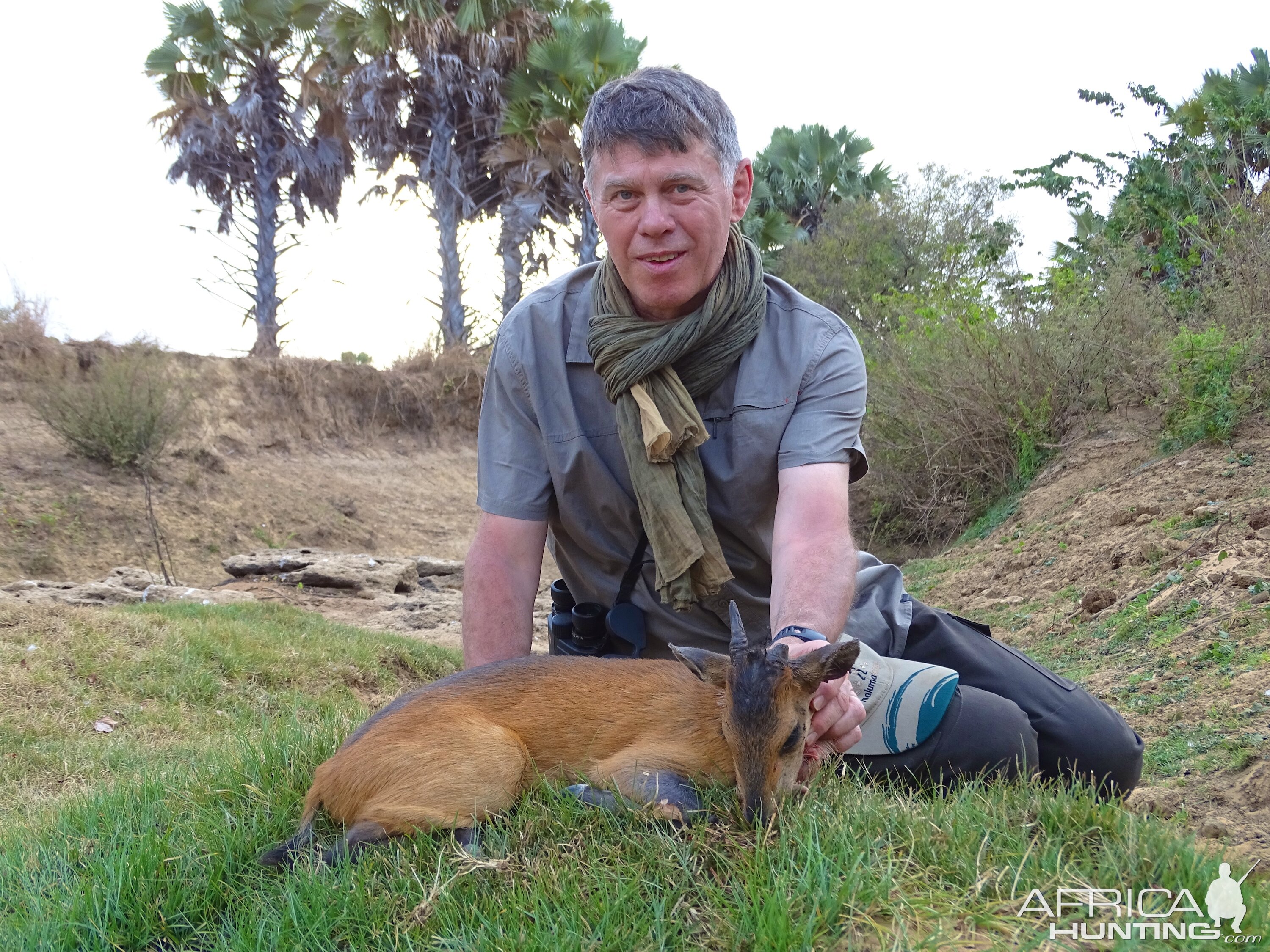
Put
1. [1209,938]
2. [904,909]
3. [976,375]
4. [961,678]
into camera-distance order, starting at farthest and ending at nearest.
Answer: [976,375] → [961,678] → [904,909] → [1209,938]

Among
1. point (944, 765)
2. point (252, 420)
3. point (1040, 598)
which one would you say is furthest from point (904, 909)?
point (252, 420)

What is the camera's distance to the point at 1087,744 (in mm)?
4082

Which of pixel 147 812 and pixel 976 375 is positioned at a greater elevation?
pixel 976 375

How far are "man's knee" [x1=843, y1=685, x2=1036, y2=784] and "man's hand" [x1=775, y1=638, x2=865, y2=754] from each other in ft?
1.64

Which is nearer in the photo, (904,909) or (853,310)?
(904,909)

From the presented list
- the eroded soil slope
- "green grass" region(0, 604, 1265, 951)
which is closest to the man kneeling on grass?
"green grass" region(0, 604, 1265, 951)

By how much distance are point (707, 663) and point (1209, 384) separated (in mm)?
9097

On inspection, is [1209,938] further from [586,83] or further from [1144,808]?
[586,83]

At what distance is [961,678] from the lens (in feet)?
14.3

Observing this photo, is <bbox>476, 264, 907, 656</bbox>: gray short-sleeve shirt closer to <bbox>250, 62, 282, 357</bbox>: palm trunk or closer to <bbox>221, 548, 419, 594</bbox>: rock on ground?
<bbox>221, 548, 419, 594</bbox>: rock on ground

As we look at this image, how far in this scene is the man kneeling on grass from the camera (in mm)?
3850

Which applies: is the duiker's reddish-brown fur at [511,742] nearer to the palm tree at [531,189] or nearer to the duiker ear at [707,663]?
the duiker ear at [707,663]

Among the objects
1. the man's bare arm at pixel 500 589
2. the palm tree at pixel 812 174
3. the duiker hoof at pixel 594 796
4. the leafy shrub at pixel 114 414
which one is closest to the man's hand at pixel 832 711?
the duiker hoof at pixel 594 796

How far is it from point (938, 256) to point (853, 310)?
4.29 metres
